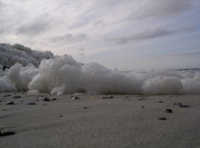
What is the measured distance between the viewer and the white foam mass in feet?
13.0

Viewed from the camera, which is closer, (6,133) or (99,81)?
(6,133)

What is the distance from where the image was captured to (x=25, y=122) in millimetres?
1839

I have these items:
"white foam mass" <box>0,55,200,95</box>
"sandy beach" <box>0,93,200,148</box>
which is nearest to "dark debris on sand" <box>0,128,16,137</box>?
"sandy beach" <box>0,93,200,148</box>

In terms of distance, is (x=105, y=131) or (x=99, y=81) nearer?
(x=105, y=131)

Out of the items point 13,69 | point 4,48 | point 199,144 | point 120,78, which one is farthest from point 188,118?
point 4,48

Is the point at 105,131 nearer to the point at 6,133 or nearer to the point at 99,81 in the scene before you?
the point at 6,133

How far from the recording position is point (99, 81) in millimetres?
4469

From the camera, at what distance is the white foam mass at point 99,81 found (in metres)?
3.95

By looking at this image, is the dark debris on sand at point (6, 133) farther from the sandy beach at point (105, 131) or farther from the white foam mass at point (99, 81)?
the white foam mass at point (99, 81)

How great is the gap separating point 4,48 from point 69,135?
11532 millimetres

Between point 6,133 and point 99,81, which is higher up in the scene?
point 99,81

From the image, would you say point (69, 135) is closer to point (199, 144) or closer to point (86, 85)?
point (199, 144)

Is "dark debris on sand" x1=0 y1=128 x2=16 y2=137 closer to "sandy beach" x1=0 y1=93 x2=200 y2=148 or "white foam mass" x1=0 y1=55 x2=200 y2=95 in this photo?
"sandy beach" x1=0 y1=93 x2=200 y2=148

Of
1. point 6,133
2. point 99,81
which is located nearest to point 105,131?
point 6,133
